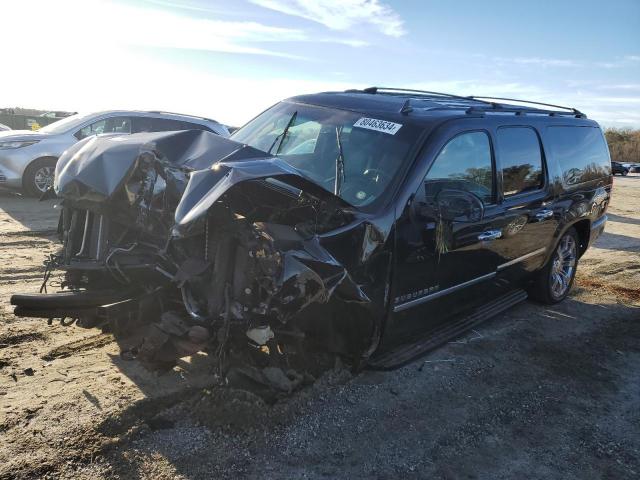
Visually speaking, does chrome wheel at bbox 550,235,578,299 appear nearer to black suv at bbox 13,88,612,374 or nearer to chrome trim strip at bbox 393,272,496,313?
black suv at bbox 13,88,612,374

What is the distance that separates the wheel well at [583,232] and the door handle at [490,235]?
2254 millimetres

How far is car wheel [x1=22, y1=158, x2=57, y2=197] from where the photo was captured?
968 centimetres

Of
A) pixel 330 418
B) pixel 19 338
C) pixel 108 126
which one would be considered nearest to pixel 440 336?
pixel 330 418

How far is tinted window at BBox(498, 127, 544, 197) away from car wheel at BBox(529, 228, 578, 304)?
49.5 inches

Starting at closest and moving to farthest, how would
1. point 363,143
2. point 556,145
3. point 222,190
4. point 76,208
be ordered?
point 222,190 < point 76,208 < point 363,143 < point 556,145

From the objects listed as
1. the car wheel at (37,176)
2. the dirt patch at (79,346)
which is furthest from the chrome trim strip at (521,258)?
the car wheel at (37,176)

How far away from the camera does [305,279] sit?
283 cm

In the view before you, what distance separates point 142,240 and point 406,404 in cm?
213

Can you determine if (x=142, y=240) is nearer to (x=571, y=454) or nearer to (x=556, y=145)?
(x=571, y=454)

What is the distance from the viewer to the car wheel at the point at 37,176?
31.8 feet

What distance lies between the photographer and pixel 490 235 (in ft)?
14.3

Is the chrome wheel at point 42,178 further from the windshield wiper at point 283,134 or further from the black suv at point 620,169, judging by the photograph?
the black suv at point 620,169

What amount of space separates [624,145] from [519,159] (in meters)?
47.5

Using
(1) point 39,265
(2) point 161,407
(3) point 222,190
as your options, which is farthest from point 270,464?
(1) point 39,265
